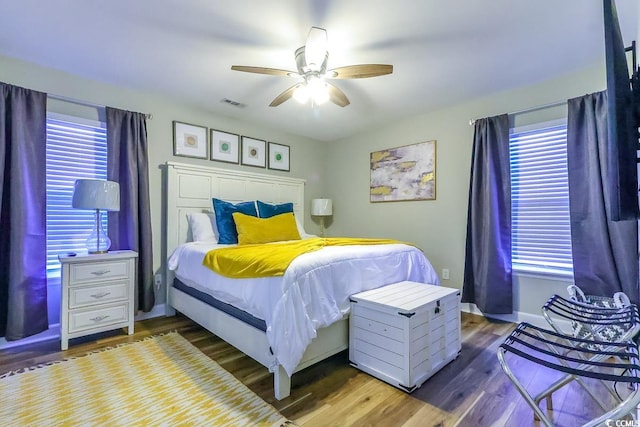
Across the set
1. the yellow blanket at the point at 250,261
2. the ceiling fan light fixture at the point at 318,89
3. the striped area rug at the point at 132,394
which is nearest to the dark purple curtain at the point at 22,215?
the striped area rug at the point at 132,394

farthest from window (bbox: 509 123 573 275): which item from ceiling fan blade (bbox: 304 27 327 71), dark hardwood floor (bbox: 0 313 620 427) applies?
ceiling fan blade (bbox: 304 27 327 71)

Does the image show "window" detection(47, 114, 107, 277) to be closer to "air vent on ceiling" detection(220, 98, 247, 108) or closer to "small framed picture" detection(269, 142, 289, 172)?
"air vent on ceiling" detection(220, 98, 247, 108)

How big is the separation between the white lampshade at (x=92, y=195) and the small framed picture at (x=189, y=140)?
96cm

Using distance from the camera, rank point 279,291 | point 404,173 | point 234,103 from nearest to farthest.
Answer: point 279,291, point 234,103, point 404,173

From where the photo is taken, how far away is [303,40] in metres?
2.13

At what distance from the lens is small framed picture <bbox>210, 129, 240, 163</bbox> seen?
11.9 ft

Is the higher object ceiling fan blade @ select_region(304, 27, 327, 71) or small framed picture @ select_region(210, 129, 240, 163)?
ceiling fan blade @ select_region(304, 27, 327, 71)

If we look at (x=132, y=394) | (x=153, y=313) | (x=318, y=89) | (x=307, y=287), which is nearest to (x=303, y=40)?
(x=318, y=89)

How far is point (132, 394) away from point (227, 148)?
2761mm

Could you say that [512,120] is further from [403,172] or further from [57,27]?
[57,27]

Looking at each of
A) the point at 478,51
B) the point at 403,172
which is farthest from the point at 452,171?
the point at 478,51

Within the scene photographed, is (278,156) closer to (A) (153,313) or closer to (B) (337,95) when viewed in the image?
(B) (337,95)

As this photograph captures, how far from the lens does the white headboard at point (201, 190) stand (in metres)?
3.15

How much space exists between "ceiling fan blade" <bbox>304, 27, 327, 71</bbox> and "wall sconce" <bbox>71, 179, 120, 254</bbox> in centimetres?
197
